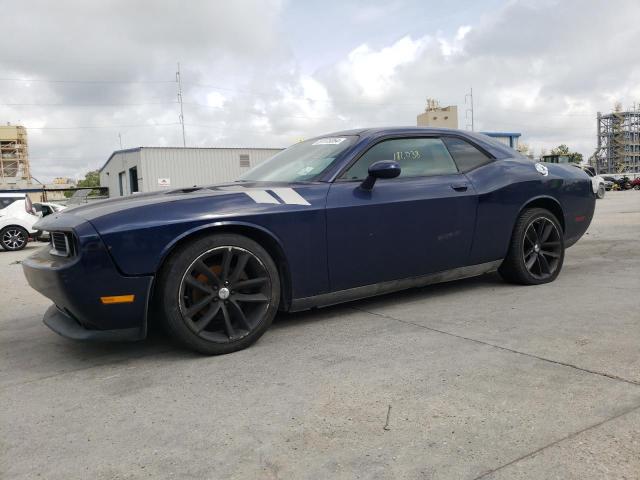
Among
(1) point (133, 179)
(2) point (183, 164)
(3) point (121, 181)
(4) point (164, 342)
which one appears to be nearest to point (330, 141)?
(4) point (164, 342)

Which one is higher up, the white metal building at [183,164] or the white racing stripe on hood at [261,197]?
the white metal building at [183,164]

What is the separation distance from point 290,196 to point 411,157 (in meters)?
1.19

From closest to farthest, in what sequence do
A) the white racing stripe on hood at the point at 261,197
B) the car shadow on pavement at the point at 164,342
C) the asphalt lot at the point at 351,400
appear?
the asphalt lot at the point at 351,400 < the car shadow on pavement at the point at 164,342 < the white racing stripe on hood at the point at 261,197

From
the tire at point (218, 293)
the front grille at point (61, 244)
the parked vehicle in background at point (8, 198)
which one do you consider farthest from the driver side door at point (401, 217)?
the parked vehicle in background at point (8, 198)

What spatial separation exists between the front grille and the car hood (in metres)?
0.10

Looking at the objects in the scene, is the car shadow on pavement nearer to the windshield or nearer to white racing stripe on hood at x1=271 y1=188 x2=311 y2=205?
white racing stripe on hood at x1=271 y1=188 x2=311 y2=205

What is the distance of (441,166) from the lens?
4203 millimetres

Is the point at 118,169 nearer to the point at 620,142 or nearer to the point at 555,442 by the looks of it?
the point at 555,442

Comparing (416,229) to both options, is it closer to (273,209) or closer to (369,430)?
(273,209)

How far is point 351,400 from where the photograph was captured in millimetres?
2396

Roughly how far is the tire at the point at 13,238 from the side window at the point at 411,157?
11749 millimetres

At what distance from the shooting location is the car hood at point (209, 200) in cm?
303

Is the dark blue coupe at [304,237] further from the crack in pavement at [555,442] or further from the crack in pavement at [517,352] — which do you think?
the crack in pavement at [555,442]

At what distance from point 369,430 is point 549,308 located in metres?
2.34
